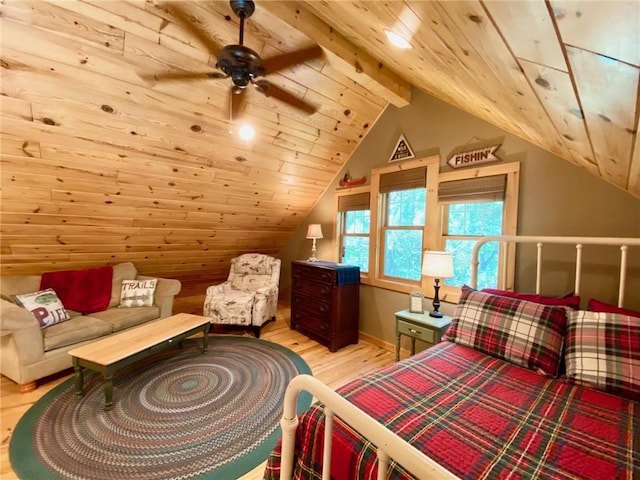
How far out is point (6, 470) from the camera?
1519 millimetres

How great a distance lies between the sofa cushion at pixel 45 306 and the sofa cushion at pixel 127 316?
0.32 m

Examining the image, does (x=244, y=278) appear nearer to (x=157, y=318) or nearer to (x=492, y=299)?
(x=157, y=318)

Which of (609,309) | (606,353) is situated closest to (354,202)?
(609,309)

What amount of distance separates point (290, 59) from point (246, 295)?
9.03 ft

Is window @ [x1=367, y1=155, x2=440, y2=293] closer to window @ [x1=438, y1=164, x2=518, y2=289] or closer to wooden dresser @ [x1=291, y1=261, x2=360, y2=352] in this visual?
window @ [x1=438, y1=164, x2=518, y2=289]

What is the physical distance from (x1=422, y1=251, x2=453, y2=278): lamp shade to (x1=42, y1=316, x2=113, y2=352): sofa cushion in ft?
10.4

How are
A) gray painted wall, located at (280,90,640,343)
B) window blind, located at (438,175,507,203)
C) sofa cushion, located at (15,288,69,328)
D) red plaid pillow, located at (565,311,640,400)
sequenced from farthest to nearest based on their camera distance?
sofa cushion, located at (15,288,69,328) < window blind, located at (438,175,507,203) < gray painted wall, located at (280,90,640,343) < red plaid pillow, located at (565,311,640,400)

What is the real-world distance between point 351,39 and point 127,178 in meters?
2.34

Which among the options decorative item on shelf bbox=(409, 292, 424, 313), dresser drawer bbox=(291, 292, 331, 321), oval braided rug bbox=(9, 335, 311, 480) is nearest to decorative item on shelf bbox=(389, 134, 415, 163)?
decorative item on shelf bbox=(409, 292, 424, 313)

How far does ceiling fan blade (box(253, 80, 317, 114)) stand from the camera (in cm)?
174

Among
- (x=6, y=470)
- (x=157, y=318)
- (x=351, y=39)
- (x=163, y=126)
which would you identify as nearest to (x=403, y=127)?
(x=351, y=39)

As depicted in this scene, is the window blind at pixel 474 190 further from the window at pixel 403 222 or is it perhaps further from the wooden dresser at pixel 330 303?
the wooden dresser at pixel 330 303

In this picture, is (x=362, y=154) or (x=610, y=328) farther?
(x=362, y=154)

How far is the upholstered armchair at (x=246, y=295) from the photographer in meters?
3.43
